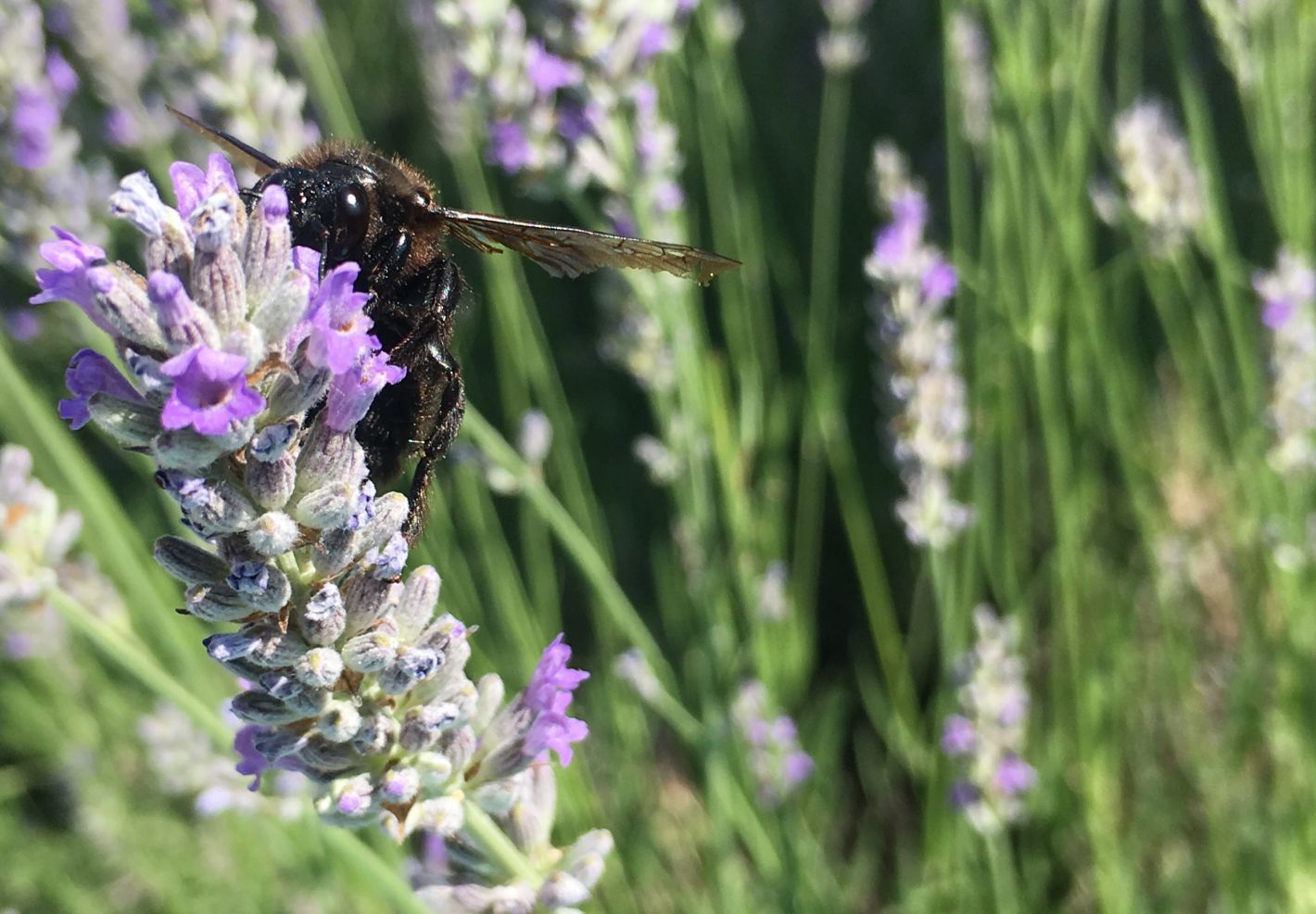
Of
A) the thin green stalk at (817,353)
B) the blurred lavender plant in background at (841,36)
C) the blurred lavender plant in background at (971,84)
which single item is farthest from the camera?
the blurred lavender plant in background at (841,36)

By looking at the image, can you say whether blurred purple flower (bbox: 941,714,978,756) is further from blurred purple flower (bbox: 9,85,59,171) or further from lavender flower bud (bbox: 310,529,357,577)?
blurred purple flower (bbox: 9,85,59,171)

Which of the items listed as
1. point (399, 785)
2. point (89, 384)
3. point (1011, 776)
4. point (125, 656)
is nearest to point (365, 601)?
point (399, 785)

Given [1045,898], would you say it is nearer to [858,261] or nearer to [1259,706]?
[1259,706]

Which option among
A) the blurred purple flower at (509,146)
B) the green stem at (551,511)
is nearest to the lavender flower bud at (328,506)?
the green stem at (551,511)

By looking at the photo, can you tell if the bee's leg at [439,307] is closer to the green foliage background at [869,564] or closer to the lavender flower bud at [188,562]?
the lavender flower bud at [188,562]

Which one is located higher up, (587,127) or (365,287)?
(587,127)

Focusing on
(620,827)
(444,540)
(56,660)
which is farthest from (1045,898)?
(56,660)

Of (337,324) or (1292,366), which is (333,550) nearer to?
(337,324)

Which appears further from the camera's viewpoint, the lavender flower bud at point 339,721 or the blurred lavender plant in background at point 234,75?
the blurred lavender plant in background at point 234,75
